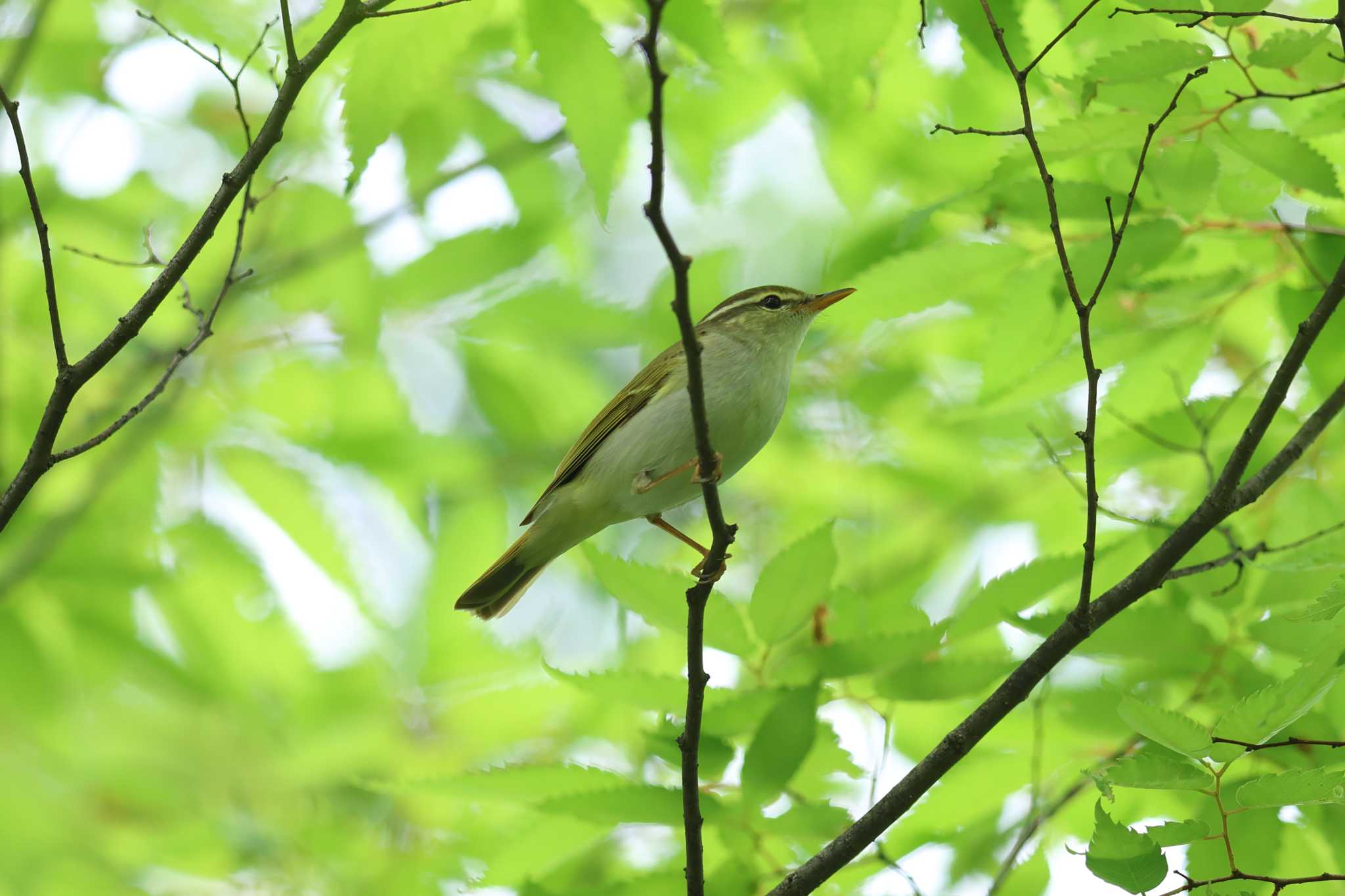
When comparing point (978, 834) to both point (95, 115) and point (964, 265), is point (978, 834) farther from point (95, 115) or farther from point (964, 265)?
point (95, 115)

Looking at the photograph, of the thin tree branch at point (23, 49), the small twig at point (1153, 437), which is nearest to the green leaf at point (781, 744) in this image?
the small twig at point (1153, 437)

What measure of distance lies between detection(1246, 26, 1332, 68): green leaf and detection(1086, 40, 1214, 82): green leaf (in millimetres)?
138

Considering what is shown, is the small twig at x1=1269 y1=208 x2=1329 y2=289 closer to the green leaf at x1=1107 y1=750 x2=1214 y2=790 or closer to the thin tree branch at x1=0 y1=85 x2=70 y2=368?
the green leaf at x1=1107 y1=750 x2=1214 y2=790

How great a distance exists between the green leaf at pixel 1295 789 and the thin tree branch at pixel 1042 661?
1.72 ft

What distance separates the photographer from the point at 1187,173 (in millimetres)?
3033

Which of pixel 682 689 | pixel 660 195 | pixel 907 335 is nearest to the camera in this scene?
pixel 660 195

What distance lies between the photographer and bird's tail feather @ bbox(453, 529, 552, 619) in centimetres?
456

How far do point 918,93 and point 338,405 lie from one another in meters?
2.81

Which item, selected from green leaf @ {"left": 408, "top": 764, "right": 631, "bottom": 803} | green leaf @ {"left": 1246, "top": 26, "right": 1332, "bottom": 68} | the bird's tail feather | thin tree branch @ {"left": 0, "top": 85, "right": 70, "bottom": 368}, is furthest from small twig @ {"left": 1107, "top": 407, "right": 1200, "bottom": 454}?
thin tree branch @ {"left": 0, "top": 85, "right": 70, "bottom": 368}

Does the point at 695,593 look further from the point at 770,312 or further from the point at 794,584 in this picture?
the point at 770,312

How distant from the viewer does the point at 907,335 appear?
583cm

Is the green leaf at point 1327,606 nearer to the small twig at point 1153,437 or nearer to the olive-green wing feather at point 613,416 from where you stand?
the small twig at point 1153,437

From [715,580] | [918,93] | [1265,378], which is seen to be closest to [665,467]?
[715,580]

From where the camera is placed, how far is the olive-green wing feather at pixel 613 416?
441cm
